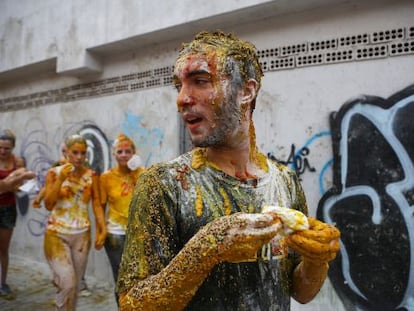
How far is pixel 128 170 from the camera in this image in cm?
494

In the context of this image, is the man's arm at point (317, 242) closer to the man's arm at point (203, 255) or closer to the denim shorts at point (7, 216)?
the man's arm at point (203, 255)

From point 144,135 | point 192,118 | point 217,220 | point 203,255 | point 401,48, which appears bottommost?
point 203,255

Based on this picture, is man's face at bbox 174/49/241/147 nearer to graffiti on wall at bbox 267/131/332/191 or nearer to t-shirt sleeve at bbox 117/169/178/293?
t-shirt sleeve at bbox 117/169/178/293

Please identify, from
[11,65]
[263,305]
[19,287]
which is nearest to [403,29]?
[263,305]

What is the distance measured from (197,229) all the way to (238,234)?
0.23m

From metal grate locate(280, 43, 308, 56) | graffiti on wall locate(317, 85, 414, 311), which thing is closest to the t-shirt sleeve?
graffiti on wall locate(317, 85, 414, 311)

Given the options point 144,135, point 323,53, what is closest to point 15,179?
point 144,135

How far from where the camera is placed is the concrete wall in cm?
437

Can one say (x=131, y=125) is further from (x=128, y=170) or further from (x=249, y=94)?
(x=249, y=94)

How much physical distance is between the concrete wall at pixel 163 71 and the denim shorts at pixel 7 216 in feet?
5.18

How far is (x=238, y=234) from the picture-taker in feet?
4.13

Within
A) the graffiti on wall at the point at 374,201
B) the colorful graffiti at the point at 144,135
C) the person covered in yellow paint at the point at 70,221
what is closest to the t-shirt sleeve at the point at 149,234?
the person covered in yellow paint at the point at 70,221

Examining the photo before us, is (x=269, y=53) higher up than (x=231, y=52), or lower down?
higher up

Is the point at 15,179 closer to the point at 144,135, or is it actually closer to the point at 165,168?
the point at 144,135
